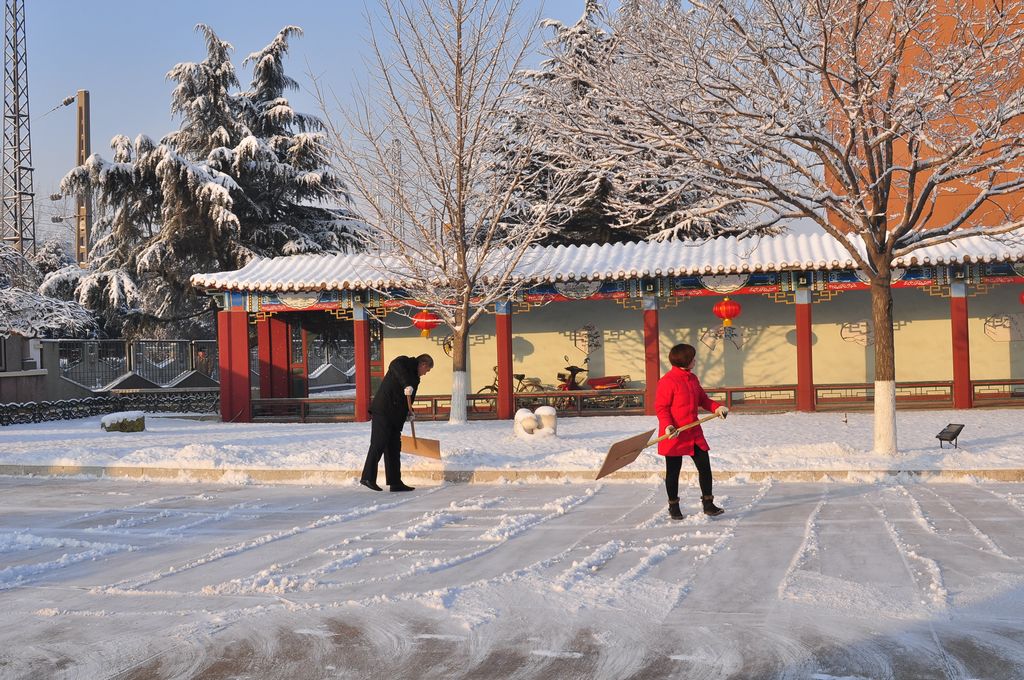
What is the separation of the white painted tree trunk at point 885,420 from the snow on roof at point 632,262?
5.67 m

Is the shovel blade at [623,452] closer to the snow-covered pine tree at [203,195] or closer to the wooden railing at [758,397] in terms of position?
the wooden railing at [758,397]

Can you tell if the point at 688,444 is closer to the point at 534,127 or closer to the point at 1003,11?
the point at 1003,11

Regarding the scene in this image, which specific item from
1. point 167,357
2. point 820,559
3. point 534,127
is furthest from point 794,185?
point 167,357

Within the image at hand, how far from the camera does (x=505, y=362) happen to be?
20.7 metres

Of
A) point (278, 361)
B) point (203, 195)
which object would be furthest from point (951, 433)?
point (203, 195)

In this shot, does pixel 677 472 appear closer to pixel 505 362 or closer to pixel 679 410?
pixel 679 410

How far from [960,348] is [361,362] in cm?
1205

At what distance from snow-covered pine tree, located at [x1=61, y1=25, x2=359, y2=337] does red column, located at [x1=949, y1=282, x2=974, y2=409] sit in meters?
17.2

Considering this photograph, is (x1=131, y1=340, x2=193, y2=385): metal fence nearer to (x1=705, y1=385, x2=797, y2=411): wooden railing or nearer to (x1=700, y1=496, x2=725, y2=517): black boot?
(x1=705, y1=385, x2=797, y2=411): wooden railing

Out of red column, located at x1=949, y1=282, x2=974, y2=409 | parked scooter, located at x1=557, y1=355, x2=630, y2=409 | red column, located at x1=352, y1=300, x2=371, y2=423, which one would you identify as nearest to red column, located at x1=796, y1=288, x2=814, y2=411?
red column, located at x1=949, y1=282, x2=974, y2=409

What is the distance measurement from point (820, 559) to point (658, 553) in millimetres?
1099

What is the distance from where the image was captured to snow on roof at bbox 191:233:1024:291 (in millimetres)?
19234

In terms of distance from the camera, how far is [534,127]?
1750 centimetres

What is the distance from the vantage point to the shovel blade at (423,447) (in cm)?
1241
